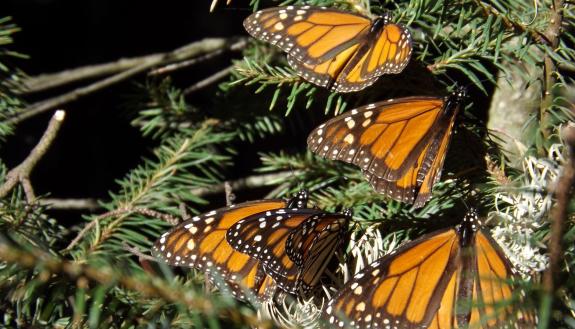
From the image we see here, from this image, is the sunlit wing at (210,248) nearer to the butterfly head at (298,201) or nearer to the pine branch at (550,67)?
the butterfly head at (298,201)

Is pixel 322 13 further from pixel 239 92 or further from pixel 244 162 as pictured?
pixel 244 162

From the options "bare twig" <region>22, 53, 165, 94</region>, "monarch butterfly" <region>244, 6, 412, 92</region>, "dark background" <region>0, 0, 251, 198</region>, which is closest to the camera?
"monarch butterfly" <region>244, 6, 412, 92</region>

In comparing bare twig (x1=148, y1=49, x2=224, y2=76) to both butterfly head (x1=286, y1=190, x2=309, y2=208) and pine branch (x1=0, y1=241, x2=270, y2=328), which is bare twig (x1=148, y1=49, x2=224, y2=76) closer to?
butterfly head (x1=286, y1=190, x2=309, y2=208)

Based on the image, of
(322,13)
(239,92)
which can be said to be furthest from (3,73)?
(322,13)

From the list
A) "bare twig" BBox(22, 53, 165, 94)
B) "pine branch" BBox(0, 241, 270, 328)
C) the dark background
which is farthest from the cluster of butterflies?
the dark background

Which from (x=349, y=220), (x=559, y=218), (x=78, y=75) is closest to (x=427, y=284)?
(x=349, y=220)

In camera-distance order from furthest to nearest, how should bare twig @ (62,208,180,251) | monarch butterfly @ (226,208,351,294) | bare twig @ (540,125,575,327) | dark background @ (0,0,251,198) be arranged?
1. dark background @ (0,0,251,198)
2. bare twig @ (62,208,180,251)
3. monarch butterfly @ (226,208,351,294)
4. bare twig @ (540,125,575,327)

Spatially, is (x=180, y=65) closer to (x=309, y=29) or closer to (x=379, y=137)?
(x=309, y=29)

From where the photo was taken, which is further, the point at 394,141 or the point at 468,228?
the point at 394,141
